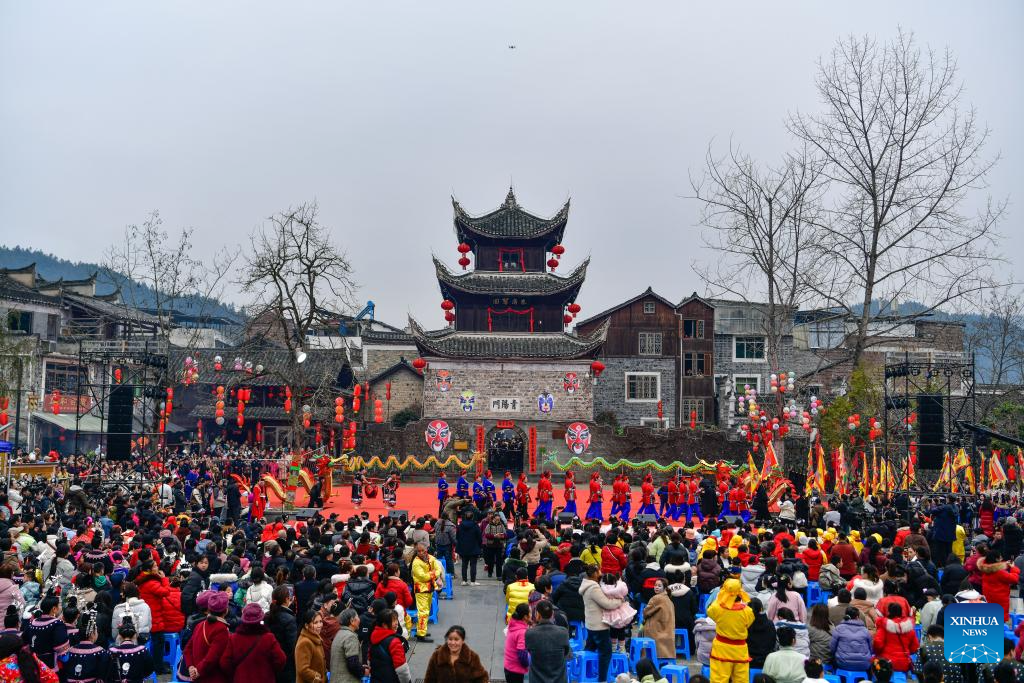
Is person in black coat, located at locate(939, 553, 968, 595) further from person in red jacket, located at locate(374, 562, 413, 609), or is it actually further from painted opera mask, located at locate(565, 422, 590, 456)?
painted opera mask, located at locate(565, 422, 590, 456)

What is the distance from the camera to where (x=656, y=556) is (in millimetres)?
12750

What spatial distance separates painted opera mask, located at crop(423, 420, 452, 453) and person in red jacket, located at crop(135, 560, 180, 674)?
79.5ft

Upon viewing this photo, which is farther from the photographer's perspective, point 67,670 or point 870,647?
point 870,647

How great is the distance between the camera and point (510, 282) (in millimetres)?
37281

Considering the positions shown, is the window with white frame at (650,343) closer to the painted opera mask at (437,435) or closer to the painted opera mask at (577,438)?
the painted opera mask at (577,438)

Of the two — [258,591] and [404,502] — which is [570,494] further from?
A: [258,591]

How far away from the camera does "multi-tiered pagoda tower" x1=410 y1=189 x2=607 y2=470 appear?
115 feet

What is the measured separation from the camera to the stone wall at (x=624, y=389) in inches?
1718

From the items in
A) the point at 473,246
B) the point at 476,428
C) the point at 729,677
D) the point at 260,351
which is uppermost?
the point at 473,246

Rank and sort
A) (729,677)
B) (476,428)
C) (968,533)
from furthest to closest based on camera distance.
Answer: (476,428) < (968,533) < (729,677)

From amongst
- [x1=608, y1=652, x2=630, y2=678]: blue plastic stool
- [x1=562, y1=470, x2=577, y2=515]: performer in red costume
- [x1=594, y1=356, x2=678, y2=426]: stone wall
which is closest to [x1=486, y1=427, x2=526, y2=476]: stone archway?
[x1=594, y1=356, x2=678, y2=426]: stone wall

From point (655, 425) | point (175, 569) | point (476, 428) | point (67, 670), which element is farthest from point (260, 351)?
point (67, 670)

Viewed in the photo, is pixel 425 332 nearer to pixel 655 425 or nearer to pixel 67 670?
pixel 655 425

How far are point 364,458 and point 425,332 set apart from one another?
612 centimetres
